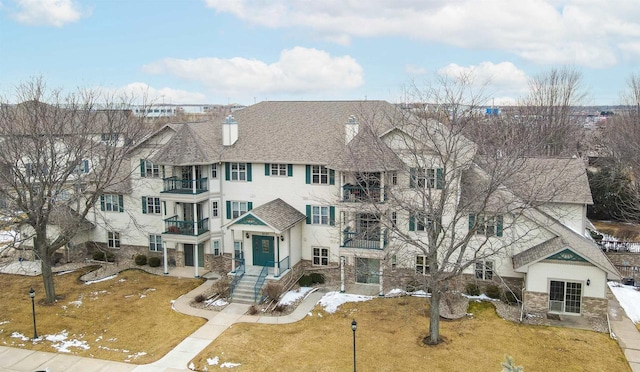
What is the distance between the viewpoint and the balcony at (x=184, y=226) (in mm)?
28234

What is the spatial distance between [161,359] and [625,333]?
1899 cm

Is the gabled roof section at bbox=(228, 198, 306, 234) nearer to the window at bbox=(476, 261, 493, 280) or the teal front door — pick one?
the teal front door

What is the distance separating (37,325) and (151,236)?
969 cm

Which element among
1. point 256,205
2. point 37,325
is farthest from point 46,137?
point 256,205

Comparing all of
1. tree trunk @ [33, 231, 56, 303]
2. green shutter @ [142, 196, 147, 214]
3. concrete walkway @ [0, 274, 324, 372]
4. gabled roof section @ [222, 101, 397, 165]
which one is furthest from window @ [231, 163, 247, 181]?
tree trunk @ [33, 231, 56, 303]

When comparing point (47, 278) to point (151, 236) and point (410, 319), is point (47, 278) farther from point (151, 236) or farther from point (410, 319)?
point (410, 319)

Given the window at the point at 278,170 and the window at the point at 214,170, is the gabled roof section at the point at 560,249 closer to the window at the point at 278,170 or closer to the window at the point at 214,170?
the window at the point at 278,170

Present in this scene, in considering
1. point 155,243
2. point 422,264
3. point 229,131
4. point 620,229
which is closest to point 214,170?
point 229,131

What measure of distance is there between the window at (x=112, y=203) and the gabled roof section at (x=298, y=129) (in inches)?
325

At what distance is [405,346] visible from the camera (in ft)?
63.1

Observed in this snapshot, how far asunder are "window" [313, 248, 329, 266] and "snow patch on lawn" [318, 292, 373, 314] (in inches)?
93.6

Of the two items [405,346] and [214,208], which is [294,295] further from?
[405,346]

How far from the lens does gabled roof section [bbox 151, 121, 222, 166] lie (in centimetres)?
2709

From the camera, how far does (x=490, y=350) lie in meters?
18.7
